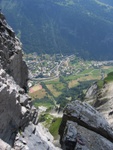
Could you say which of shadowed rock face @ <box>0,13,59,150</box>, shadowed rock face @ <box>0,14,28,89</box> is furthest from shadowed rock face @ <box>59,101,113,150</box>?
shadowed rock face @ <box>0,14,28,89</box>

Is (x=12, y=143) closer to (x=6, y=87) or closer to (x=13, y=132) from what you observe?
(x=13, y=132)

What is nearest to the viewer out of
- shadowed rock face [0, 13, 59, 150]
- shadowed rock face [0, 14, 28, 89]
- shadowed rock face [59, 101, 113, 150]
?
shadowed rock face [0, 13, 59, 150]

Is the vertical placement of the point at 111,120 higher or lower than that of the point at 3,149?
lower

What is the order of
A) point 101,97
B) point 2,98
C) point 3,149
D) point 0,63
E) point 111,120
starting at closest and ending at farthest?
1. point 3,149
2. point 2,98
3. point 0,63
4. point 111,120
5. point 101,97

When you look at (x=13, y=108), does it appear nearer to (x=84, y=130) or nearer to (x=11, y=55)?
(x=84, y=130)

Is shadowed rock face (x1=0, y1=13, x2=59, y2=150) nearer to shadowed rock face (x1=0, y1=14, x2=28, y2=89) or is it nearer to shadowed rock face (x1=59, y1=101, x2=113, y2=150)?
shadowed rock face (x1=0, y1=14, x2=28, y2=89)

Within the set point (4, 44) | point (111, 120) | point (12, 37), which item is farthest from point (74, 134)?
point (111, 120)

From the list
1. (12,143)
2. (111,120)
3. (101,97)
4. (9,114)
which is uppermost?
(9,114)

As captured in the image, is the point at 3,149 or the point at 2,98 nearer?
the point at 3,149
